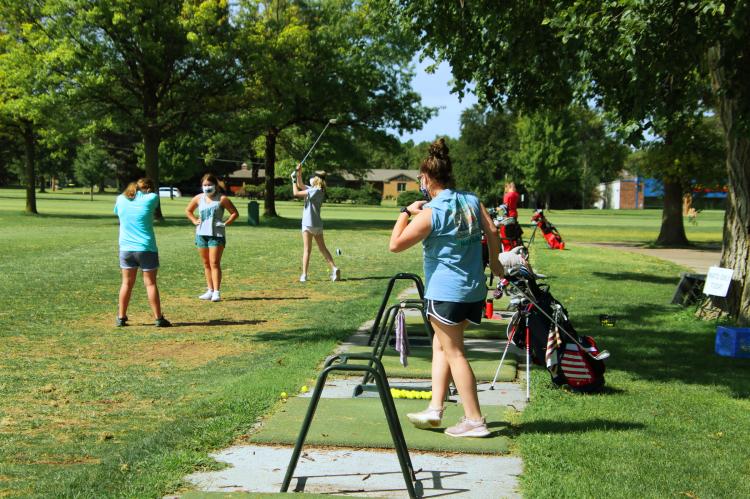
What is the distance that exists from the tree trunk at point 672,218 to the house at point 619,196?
7167 centimetres

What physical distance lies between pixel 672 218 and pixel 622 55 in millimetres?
25111

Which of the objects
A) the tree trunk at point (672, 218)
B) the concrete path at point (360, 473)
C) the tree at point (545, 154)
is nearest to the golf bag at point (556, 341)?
the concrete path at point (360, 473)

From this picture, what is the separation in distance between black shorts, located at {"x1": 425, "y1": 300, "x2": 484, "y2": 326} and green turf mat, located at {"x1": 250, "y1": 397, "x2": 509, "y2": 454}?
0.86m

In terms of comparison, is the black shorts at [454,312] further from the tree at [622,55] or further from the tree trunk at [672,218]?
the tree trunk at [672,218]

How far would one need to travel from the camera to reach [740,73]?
8.61m

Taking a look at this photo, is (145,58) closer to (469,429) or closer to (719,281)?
(719,281)

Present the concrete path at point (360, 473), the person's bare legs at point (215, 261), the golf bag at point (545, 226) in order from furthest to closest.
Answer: the golf bag at point (545, 226), the person's bare legs at point (215, 261), the concrete path at point (360, 473)

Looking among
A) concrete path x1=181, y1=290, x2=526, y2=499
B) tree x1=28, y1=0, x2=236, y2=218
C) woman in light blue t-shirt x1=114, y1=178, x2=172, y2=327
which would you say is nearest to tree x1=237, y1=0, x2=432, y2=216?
tree x1=28, y1=0, x2=236, y2=218

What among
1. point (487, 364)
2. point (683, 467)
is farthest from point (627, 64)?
point (683, 467)

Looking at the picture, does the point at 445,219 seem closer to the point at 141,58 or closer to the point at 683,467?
the point at 683,467

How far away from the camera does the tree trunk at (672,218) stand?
99.0 feet

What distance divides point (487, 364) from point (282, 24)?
34.2 metres

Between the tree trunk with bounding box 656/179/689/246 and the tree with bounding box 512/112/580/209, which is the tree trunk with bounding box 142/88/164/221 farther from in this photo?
the tree with bounding box 512/112/580/209

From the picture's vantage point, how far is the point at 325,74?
3959 cm
